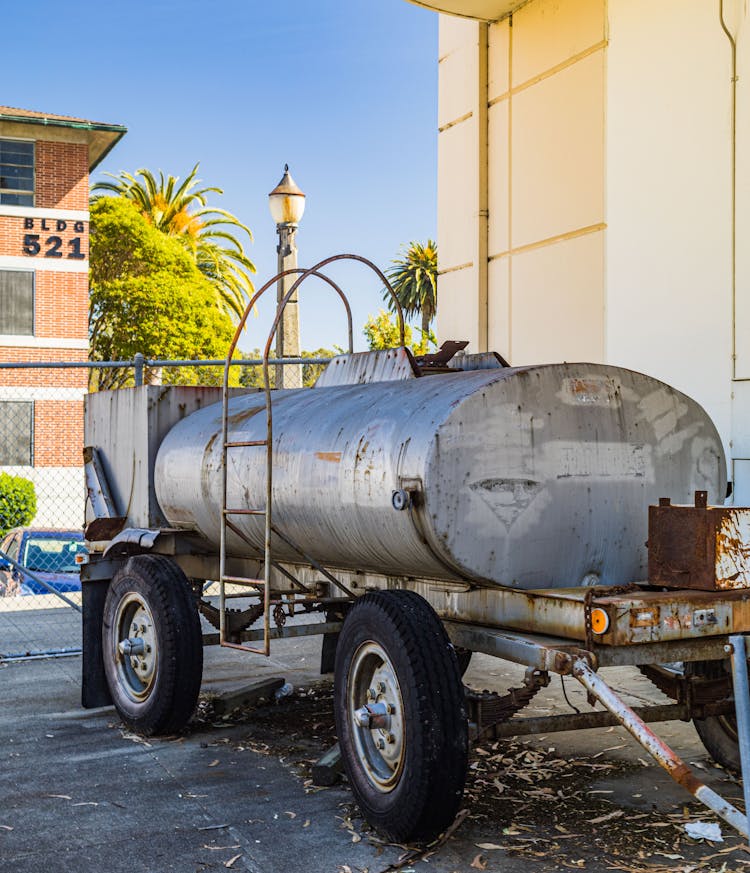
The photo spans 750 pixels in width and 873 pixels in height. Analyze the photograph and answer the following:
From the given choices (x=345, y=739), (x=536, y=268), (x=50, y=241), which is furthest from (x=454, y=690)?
(x=50, y=241)

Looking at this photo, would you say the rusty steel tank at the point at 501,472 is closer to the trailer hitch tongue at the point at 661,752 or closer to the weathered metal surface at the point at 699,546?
the weathered metal surface at the point at 699,546

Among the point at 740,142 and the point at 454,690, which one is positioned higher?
the point at 740,142

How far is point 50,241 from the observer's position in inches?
1428

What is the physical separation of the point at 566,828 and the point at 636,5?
6520mm

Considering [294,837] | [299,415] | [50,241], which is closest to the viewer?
[294,837]

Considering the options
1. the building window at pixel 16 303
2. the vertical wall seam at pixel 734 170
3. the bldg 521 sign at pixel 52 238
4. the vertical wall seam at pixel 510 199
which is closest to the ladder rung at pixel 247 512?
the vertical wall seam at pixel 734 170

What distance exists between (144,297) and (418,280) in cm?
3720

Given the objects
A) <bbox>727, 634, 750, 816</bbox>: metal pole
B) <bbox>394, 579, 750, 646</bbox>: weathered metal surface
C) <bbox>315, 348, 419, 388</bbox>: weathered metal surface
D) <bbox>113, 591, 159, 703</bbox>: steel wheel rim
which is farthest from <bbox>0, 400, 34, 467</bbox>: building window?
<bbox>727, 634, 750, 816</bbox>: metal pole

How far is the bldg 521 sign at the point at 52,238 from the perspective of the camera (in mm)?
36000

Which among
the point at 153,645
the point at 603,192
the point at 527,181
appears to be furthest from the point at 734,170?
the point at 153,645

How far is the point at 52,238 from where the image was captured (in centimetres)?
3634

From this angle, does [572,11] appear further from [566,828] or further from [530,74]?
[566,828]

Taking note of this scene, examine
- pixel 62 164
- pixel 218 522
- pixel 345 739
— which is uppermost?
pixel 62 164

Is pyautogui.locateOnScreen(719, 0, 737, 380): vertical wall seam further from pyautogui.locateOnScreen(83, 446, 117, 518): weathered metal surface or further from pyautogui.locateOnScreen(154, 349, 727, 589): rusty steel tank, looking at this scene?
pyautogui.locateOnScreen(83, 446, 117, 518): weathered metal surface
